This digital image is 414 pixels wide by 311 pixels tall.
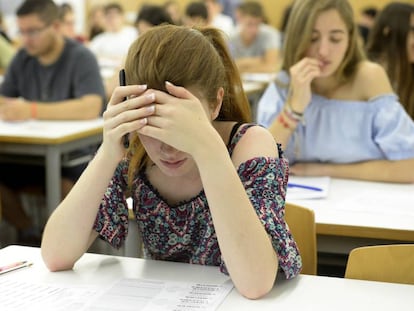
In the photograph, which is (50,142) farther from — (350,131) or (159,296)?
(159,296)

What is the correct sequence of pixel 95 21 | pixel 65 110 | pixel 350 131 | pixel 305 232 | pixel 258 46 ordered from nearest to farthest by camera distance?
1. pixel 305 232
2. pixel 350 131
3. pixel 65 110
4. pixel 258 46
5. pixel 95 21

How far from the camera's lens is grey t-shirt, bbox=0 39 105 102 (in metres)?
3.67

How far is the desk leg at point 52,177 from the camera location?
10.3ft

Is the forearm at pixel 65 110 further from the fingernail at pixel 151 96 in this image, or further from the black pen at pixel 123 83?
the fingernail at pixel 151 96

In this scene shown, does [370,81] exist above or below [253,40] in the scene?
above

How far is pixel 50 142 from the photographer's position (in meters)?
3.08

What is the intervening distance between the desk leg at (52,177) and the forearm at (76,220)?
1.66 metres

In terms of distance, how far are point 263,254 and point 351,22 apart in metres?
1.46

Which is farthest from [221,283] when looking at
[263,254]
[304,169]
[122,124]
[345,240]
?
[304,169]

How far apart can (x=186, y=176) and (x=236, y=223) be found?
0.30m

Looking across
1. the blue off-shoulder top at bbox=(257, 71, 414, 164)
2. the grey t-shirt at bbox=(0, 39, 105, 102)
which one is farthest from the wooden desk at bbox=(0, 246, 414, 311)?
the grey t-shirt at bbox=(0, 39, 105, 102)

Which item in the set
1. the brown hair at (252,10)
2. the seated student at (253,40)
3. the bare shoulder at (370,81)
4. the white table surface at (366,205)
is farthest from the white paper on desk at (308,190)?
the brown hair at (252,10)

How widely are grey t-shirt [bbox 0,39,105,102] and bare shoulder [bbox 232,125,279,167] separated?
2241mm

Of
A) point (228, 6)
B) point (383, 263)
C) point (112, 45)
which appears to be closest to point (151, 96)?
point (383, 263)
